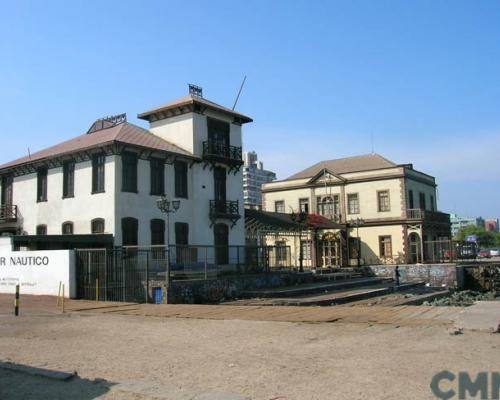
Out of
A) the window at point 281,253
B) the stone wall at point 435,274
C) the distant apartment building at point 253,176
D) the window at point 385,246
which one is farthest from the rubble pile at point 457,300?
the distant apartment building at point 253,176

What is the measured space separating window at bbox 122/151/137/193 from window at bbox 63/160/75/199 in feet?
12.4

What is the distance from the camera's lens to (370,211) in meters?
49.9

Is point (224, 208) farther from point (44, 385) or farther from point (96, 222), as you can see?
point (44, 385)

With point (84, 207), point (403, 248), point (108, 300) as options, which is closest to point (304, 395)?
point (108, 300)

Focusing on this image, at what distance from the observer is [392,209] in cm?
4878

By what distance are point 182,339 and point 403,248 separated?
3926 cm

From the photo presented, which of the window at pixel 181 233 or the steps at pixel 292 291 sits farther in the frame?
the window at pixel 181 233

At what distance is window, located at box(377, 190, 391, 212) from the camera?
49.2 metres

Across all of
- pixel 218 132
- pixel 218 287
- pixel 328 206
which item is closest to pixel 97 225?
pixel 218 287

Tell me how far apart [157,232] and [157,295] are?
8.47 metres

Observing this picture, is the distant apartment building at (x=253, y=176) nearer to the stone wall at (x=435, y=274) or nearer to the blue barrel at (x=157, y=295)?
the stone wall at (x=435, y=274)

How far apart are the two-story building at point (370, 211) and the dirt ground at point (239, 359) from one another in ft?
112

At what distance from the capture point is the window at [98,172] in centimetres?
2883

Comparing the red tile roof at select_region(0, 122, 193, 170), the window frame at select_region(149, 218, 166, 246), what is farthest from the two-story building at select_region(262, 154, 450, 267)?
the red tile roof at select_region(0, 122, 193, 170)
